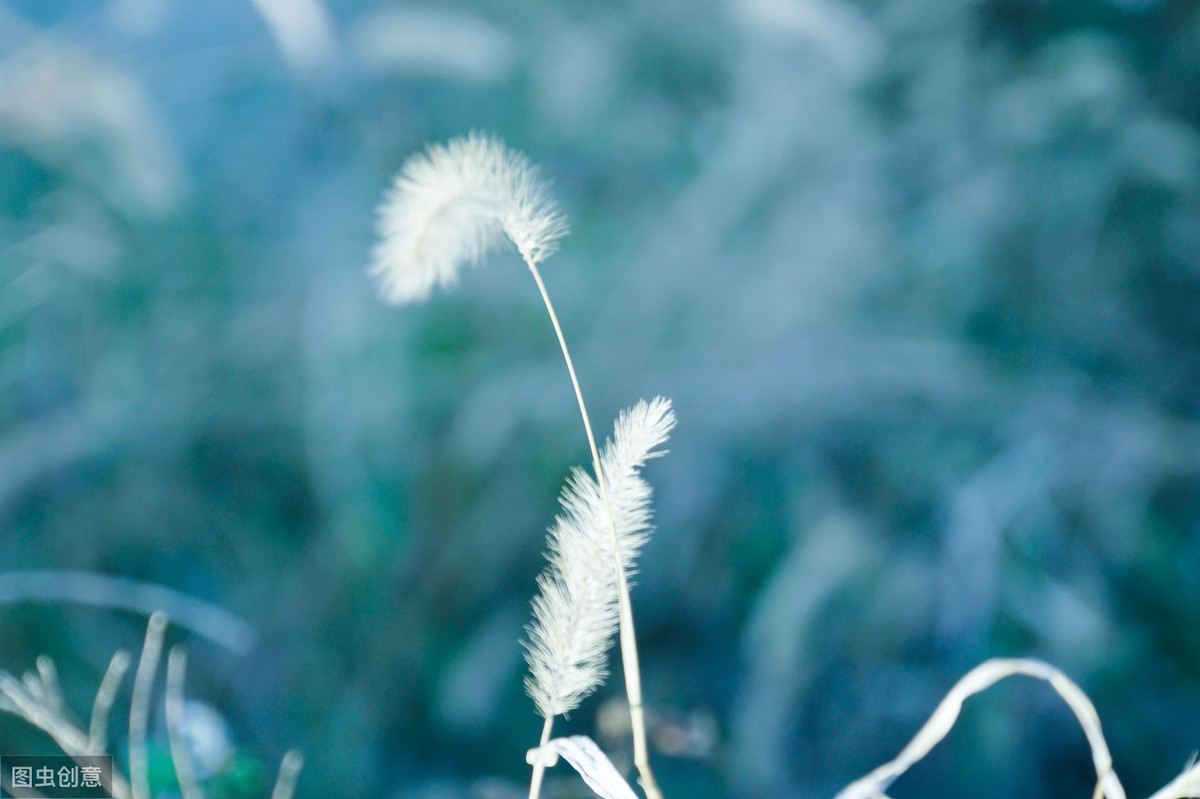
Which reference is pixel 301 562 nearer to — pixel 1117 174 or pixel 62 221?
pixel 62 221

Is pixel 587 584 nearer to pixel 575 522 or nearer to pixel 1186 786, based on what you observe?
pixel 575 522

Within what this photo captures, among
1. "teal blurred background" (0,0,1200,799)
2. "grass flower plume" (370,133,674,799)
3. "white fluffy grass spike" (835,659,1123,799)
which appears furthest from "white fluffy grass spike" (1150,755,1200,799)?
"teal blurred background" (0,0,1200,799)

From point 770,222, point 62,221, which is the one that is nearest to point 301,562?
point 62,221

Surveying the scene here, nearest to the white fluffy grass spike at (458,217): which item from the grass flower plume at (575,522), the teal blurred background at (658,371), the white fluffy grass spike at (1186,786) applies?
the grass flower plume at (575,522)

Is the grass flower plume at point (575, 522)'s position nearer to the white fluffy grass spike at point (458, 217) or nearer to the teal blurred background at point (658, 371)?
the white fluffy grass spike at point (458, 217)

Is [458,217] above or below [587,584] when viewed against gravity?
above

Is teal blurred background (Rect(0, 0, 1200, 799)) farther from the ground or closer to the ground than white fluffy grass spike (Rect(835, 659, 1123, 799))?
farther from the ground

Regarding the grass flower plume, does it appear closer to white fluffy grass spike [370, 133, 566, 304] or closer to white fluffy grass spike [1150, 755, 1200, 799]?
white fluffy grass spike [370, 133, 566, 304]

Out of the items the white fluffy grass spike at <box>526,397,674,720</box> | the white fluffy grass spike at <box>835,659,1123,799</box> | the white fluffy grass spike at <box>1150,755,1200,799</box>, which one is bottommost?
the white fluffy grass spike at <box>1150,755,1200,799</box>

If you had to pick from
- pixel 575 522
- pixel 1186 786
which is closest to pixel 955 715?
pixel 1186 786

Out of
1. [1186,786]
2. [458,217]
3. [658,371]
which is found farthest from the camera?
[658,371]

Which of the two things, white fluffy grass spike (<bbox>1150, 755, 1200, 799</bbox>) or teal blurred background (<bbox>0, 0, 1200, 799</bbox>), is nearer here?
white fluffy grass spike (<bbox>1150, 755, 1200, 799</bbox>)
